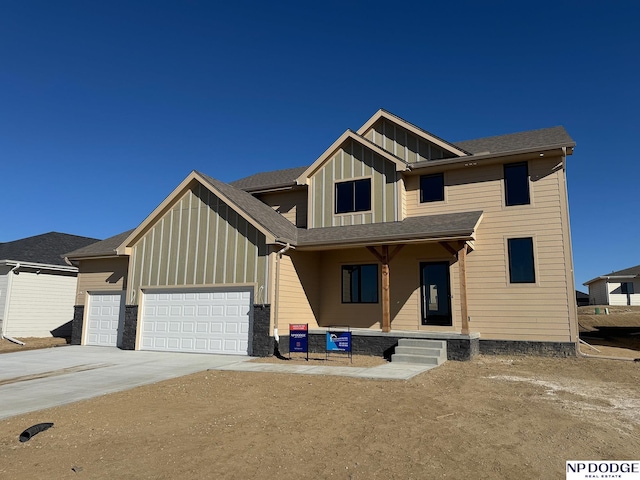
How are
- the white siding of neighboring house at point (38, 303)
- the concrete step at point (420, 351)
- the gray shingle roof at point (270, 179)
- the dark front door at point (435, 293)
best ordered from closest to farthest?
1. the concrete step at point (420, 351)
2. the dark front door at point (435, 293)
3. the gray shingle roof at point (270, 179)
4. the white siding of neighboring house at point (38, 303)

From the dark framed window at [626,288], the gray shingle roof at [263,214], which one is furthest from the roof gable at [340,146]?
the dark framed window at [626,288]

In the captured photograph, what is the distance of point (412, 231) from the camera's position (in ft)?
44.1

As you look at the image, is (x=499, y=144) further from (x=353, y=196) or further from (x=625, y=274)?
(x=625, y=274)

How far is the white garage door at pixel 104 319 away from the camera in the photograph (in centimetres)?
1728

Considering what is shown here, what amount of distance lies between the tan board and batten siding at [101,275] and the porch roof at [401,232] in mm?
8082

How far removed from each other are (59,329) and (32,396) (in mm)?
16244

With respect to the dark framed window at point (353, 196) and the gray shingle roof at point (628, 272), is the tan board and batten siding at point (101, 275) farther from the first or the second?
the gray shingle roof at point (628, 272)

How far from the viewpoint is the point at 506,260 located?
13820mm

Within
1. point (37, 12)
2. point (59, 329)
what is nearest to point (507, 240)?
point (37, 12)

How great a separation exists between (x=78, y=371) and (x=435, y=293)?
37.7 ft

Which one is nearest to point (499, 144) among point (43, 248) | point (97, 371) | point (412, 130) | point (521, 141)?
point (521, 141)

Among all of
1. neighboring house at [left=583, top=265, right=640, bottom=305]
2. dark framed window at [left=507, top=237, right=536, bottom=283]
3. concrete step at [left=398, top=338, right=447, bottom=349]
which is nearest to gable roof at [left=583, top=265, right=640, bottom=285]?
neighboring house at [left=583, top=265, right=640, bottom=305]

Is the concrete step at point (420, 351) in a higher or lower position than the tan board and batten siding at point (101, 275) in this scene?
lower

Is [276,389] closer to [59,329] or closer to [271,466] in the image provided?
[271,466]
